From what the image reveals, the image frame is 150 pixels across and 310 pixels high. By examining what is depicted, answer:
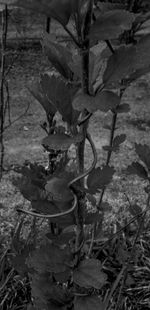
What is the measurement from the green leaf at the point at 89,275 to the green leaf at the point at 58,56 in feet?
1.42

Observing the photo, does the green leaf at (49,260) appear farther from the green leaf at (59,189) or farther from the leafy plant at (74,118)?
the green leaf at (59,189)

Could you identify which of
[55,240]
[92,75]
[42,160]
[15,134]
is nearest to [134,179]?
[42,160]

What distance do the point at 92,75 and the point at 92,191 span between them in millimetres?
268

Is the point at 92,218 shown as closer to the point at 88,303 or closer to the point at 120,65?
the point at 88,303

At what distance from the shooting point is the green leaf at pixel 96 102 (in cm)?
92

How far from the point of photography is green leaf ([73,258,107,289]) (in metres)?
1.14

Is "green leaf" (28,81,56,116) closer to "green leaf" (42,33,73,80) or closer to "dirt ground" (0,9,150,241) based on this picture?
"green leaf" (42,33,73,80)

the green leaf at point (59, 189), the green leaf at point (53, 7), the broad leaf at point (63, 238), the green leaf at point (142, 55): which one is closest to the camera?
the green leaf at point (53, 7)

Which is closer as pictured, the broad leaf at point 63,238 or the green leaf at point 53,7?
the green leaf at point 53,7

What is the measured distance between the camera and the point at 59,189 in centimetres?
109

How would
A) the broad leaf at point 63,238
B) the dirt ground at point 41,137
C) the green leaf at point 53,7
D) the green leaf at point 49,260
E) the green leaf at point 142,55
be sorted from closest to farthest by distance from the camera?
the green leaf at point 53,7 → the green leaf at point 142,55 → the green leaf at point 49,260 → the broad leaf at point 63,238 → the dirt ground at point 41,137

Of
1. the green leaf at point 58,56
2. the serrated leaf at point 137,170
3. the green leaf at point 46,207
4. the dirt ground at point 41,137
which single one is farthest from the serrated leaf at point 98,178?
the dirt ground at point 41,137

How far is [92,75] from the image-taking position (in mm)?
1057

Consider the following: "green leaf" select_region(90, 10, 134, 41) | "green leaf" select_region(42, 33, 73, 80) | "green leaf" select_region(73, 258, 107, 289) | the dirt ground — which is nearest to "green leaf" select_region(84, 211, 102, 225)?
"green leaf" select_region(73, 258, 107, 289)
